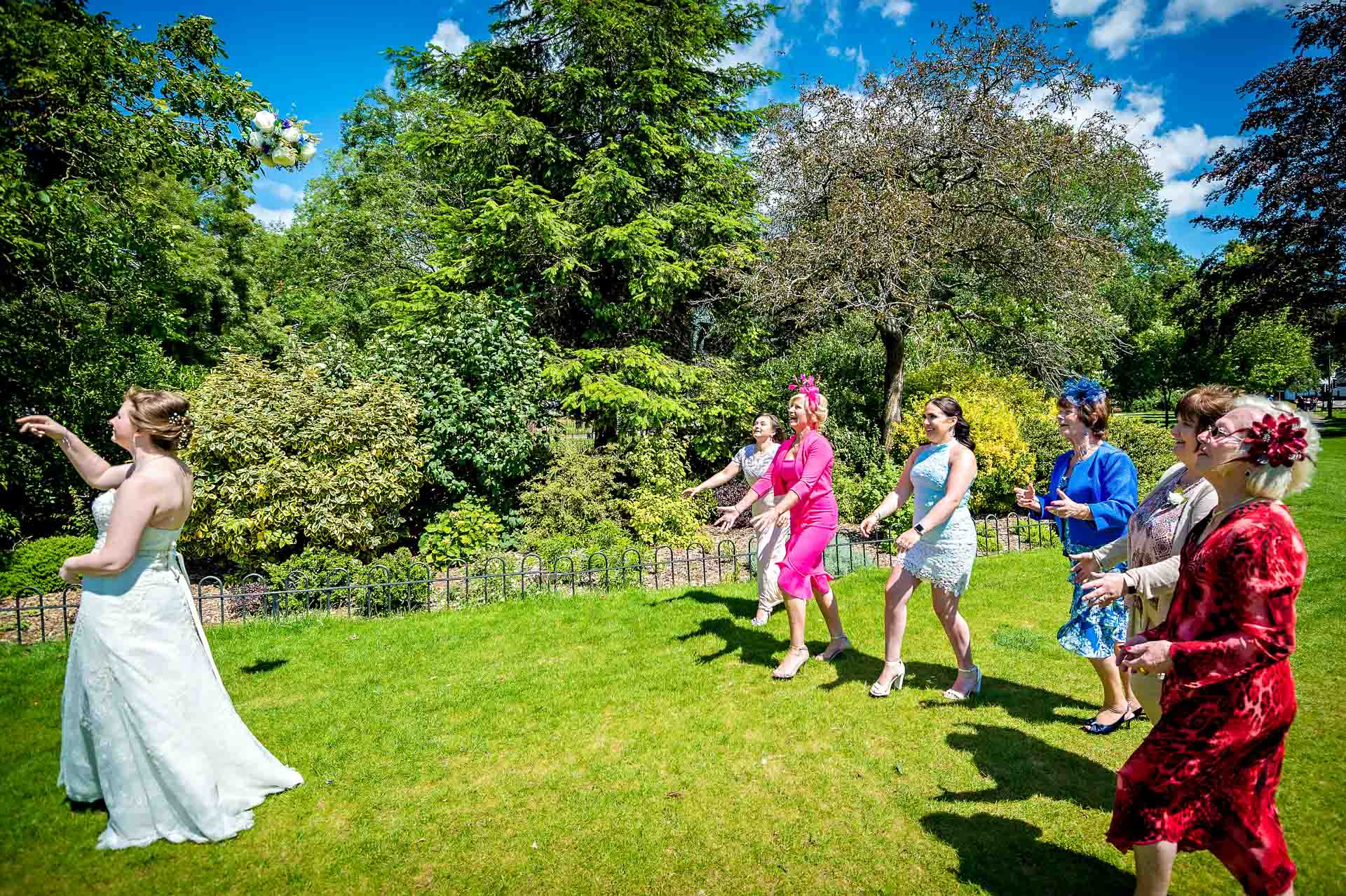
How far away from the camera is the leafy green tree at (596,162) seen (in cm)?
1252

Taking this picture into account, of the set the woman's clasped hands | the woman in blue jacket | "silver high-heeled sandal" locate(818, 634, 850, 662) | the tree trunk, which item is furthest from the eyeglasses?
the tree trunk

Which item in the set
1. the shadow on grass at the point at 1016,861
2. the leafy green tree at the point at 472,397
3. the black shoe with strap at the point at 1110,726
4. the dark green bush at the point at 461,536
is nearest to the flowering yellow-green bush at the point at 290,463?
the dark green bush at the point at 461,536

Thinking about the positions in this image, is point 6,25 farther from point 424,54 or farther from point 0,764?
point 0,764

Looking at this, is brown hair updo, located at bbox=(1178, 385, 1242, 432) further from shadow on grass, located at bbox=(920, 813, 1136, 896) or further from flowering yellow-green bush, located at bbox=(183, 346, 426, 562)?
flowering yellow-green bush, located at bbox=(183, 346, 426, 562)

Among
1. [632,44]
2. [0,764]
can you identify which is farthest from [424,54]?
[0,764]

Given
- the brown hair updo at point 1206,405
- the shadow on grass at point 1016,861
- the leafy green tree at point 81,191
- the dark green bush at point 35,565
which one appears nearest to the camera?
the brown hair updo at point 1206,405

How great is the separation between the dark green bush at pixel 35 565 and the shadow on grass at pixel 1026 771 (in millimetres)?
10390

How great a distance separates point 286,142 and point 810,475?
596 cm

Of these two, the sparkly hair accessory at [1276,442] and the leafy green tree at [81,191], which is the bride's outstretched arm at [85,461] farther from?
the leafy green tree at [81,191]

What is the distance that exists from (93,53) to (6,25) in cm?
92

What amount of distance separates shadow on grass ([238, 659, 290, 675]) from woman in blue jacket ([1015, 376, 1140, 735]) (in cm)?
616

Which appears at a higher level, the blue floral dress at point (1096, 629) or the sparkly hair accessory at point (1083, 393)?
the sparkly hair accessory at point (1083, 393)

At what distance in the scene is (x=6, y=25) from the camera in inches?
367

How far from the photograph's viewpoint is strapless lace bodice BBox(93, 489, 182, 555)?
3.61m
